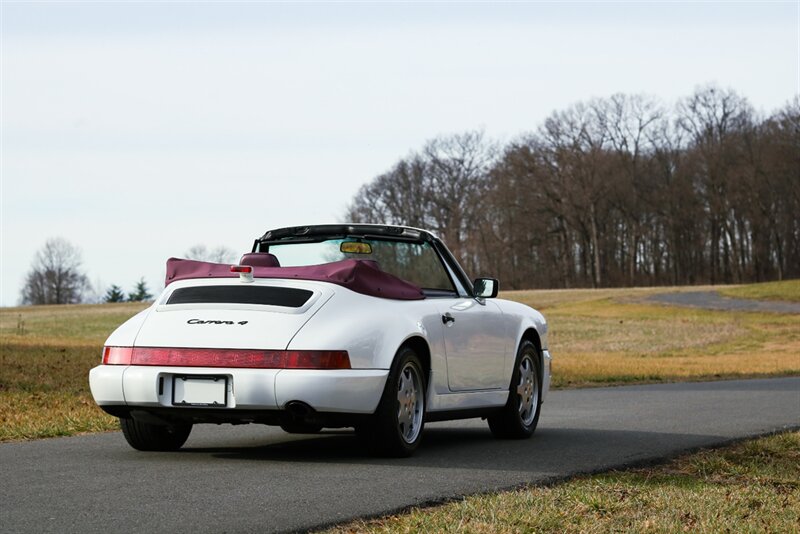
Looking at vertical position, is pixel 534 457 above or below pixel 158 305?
below

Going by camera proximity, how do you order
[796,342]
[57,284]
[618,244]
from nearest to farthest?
[796,342] → [618,244] → [57,284]

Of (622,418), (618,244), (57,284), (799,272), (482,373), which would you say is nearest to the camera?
(482,373)

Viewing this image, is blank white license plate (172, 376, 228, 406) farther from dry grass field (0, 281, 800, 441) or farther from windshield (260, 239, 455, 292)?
dry grass field (0, 281, 800, 441)

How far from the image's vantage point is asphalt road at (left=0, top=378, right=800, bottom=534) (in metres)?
6.00

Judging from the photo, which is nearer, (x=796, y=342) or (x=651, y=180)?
(x=796, y=342)

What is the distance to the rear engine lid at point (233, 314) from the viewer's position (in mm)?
8031

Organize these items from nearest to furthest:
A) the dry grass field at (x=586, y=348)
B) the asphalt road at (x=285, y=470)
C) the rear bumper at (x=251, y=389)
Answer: the asphalt road at (x=285, y=470), the rear bumper at (x=251, y=389), the dry grass field at (x=586, y=348)

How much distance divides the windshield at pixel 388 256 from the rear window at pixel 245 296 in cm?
154

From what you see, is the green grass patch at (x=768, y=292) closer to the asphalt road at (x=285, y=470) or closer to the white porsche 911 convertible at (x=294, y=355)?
the asphalt road at (x=285, y=470)

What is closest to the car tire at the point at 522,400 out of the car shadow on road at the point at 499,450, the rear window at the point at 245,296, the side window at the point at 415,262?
the car shadow on road at the point at 499,450

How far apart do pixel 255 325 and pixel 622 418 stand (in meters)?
5.95

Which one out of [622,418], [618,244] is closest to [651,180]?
[618,244]

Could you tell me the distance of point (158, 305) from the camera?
8.57 meters

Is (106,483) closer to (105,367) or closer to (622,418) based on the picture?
(105,367)
